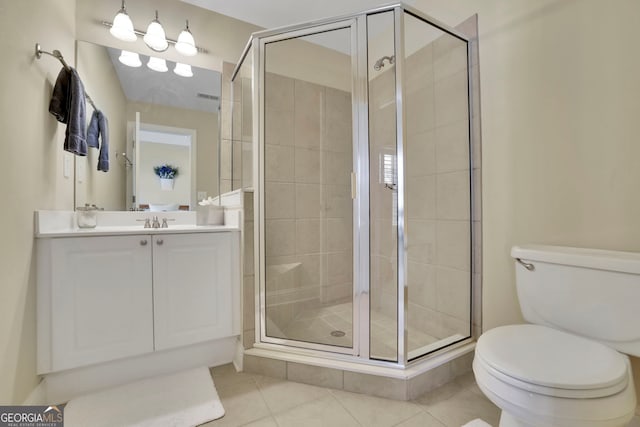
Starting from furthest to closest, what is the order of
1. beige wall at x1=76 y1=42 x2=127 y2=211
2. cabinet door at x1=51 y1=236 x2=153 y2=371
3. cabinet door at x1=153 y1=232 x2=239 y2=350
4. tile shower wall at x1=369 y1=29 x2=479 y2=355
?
beige wall at x1=76 y1=42 x2=127 y2=211 < tile shower wall at x1=369 y1=29 x2=479 y2=355 < cabinet door at x1=153 y1=232 x2=239 y2=350 < cabinet door at x1=51 y1=236 x2=153 y2=371

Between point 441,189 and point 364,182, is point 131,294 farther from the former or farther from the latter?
point 441,189

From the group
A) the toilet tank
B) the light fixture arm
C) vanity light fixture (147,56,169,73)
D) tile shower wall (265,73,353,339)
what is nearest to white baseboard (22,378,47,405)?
tile shower wall (265,73,353,339)

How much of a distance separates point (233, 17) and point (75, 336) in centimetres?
237

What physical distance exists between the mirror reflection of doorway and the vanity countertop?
70 millimetres

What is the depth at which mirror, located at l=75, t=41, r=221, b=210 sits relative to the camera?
1797mm

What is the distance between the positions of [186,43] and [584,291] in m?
2.70

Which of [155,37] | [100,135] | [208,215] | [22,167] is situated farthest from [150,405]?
[155,37]

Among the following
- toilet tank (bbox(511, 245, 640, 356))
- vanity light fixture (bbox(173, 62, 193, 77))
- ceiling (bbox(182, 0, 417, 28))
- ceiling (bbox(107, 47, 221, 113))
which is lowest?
toilet tank (bbox(511, 245, 640, 356))

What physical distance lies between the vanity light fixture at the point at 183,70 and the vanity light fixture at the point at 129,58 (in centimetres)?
23

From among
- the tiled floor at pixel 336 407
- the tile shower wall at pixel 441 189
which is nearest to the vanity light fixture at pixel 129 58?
the tile shower wall at pixel 441 189

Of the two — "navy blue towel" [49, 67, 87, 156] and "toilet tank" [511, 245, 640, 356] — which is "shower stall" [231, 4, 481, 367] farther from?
"navy blue towel" [49, 67, 87, 156]

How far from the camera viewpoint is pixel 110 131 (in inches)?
72.7

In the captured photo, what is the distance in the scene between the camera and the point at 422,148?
180 cm

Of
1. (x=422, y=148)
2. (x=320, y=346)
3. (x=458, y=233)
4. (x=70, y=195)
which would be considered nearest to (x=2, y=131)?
(x=70, y=195)
